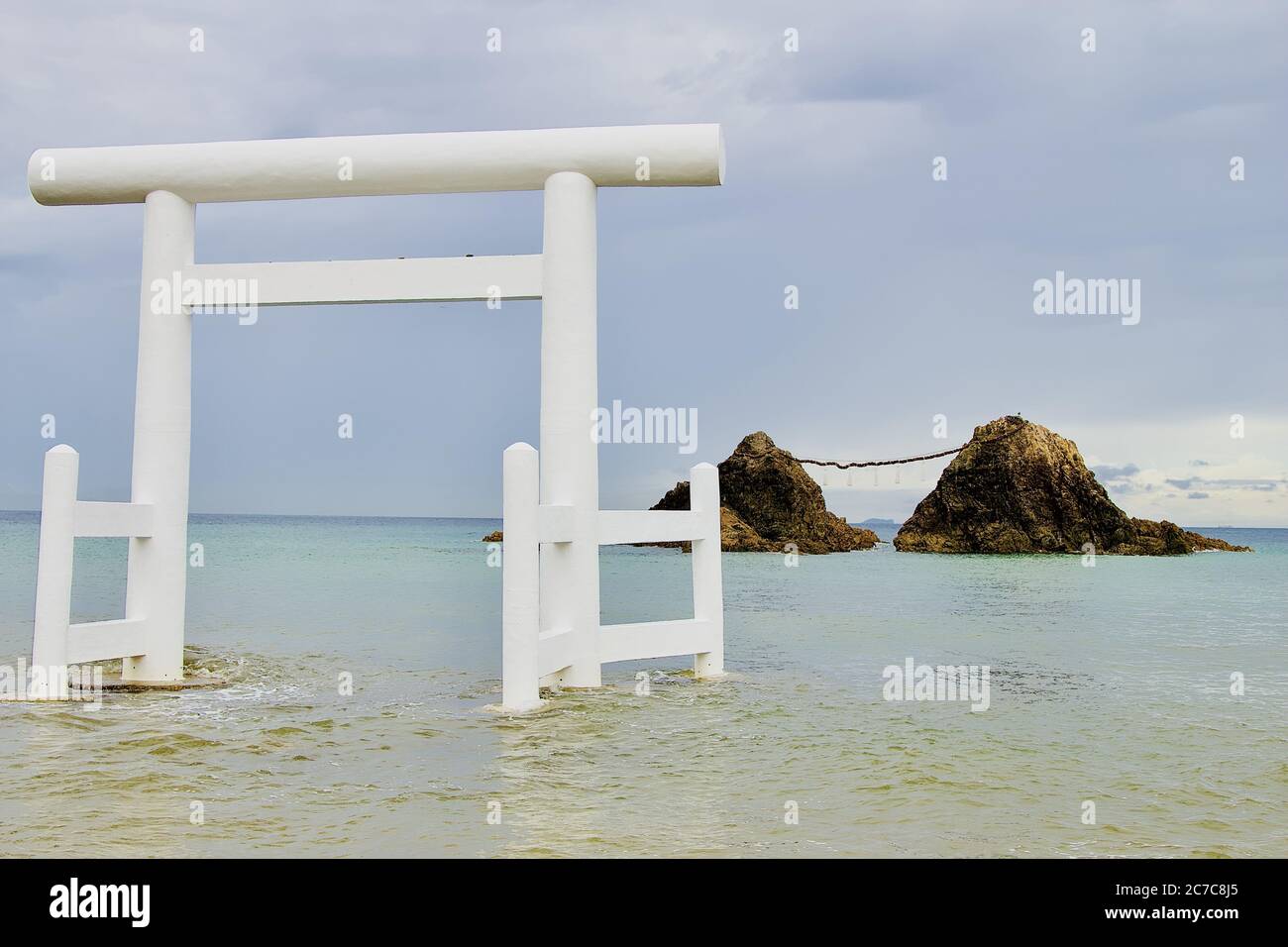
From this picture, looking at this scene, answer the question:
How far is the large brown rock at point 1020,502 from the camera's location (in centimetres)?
4191

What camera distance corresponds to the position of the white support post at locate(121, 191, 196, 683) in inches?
365

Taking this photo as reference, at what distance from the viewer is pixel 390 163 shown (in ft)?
29.6

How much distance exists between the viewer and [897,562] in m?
35.7

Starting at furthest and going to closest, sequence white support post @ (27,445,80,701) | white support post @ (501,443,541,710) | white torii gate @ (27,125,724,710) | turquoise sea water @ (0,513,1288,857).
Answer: white torii gate @ (27,125,724,710)
white support post @ (27,445,80,701)
white support post @ (501,443,541,710)
turquoise sea water @ (0,513,1288,857)

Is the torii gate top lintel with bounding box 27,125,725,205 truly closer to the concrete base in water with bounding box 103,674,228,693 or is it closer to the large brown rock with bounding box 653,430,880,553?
the concrete base in water with bounding box 103,674,228,693

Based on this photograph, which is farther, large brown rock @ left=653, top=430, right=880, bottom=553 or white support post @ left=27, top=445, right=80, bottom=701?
large brown rock @ left=653, top=430, right=880, bottom=553

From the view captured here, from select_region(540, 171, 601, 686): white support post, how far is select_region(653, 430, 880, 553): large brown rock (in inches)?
1246

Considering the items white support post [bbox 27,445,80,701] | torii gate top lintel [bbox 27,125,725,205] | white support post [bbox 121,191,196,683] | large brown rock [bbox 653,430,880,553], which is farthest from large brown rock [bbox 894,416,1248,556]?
white support post [bbox 27,445,80,701]

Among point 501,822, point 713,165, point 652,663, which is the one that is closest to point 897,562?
point 652,663

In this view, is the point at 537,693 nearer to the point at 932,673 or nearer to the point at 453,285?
the point at 453,285

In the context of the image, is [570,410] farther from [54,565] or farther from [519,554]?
[54,565]

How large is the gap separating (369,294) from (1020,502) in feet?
120

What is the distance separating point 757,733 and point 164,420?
17.4 ft

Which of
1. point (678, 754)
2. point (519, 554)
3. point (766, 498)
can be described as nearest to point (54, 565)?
point (519, 554)
